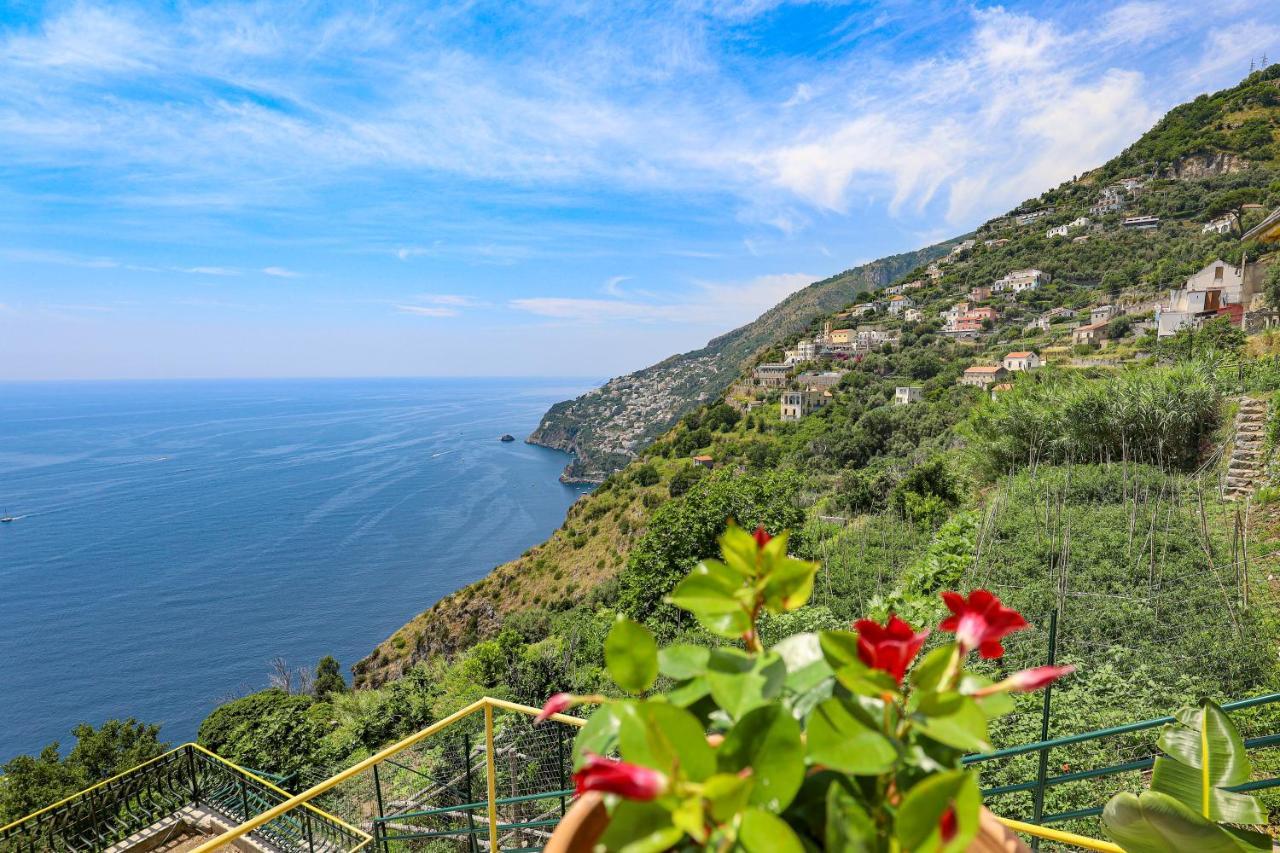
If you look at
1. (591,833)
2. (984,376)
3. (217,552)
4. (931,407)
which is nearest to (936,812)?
(591,833)

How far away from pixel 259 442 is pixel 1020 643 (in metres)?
108

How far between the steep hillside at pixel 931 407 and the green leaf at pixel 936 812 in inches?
275

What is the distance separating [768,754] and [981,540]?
22.5ft

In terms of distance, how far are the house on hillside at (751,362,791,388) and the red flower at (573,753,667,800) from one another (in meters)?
45.8

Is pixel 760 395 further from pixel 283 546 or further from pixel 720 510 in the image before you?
pixel 283 546

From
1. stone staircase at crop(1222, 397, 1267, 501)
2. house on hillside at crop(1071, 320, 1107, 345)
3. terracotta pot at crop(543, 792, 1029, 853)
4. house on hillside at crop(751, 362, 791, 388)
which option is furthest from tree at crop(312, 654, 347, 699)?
house on hillside at crop(1071, 320, 1107, 345)

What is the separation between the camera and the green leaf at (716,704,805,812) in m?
0.36

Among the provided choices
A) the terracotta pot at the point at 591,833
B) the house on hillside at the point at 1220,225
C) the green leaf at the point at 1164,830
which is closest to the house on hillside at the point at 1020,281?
the house on hillside at the point at 1220,225

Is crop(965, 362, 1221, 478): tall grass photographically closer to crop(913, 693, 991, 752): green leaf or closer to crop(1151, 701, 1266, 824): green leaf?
crop(1151, 701, 1266, 824): green leaf

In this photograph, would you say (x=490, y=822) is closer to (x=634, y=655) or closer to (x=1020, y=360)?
(x=634, y=655)

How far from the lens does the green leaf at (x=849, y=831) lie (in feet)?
1.16

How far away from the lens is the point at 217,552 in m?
46.4

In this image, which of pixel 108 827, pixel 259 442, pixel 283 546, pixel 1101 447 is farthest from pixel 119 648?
pixel 259 442

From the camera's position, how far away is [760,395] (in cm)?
4362
